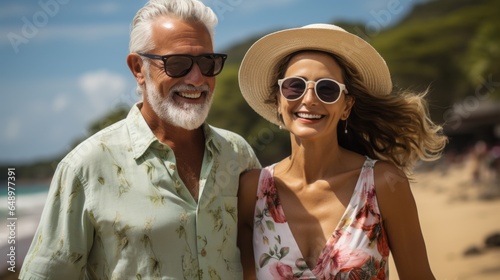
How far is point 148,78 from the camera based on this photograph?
3.68m

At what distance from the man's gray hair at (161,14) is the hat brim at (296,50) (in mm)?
354

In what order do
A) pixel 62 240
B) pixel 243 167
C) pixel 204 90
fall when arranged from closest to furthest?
pixel 62 240 → pixel 204 90 → pixel 243 167

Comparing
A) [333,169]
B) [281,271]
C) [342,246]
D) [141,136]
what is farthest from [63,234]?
[333,169]

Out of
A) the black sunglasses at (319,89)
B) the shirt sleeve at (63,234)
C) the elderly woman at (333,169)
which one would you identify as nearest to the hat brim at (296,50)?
the elderly woman at (333,169)

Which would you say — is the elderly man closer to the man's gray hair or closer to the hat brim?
the man's gray hair

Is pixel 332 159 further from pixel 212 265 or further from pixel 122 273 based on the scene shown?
pixel 122 273

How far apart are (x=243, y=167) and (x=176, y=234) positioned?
2.44 feet

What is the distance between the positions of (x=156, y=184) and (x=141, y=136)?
0.88 ft

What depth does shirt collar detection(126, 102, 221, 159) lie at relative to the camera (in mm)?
3459

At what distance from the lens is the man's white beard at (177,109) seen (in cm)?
357

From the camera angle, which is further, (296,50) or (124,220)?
(296,50)

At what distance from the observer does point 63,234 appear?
3.27 metres

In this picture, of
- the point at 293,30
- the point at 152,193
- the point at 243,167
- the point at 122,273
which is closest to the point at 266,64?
the point at 293,30

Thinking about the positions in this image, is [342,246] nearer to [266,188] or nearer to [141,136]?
[266,188]
